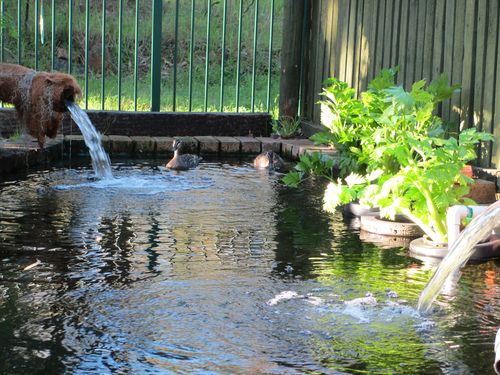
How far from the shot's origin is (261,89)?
1677 centimetres

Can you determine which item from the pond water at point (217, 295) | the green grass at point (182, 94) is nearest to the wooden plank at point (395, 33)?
the pond water at point (217, 295)

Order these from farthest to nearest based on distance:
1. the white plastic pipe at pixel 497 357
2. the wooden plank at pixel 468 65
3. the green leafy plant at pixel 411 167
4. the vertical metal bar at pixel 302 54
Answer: the vertical metal bar at pixel 302 54, the wooden plank at pixel 468 65, the green leafy plant at pixel 411 167, the white plastic pipe at pixel 497 357

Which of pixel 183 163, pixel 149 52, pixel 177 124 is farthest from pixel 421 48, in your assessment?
pixel 149 52

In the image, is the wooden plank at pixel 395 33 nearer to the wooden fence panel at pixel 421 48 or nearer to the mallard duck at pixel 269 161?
the wooden fence panel at pixel 421 48

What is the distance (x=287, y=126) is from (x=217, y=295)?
697 cm

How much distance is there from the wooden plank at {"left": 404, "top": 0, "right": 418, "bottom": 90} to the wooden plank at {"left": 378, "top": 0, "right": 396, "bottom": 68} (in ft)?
1.48

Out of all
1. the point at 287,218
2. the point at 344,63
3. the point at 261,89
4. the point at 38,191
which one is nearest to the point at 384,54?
the point at 344,63

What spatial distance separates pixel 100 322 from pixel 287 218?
2.99m

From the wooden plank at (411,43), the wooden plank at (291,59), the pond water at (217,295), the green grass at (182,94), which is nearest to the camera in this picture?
the pond water at (217,295)

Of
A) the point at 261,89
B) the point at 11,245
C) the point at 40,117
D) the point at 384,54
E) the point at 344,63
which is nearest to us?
the point at 11,245

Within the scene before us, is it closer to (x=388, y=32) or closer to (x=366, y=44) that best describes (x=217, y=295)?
(x=388, y=32)

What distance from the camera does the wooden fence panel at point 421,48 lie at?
7.54 meters

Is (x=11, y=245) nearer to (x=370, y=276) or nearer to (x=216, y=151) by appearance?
(x=370, y=276)

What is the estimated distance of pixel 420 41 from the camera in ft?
28.9
